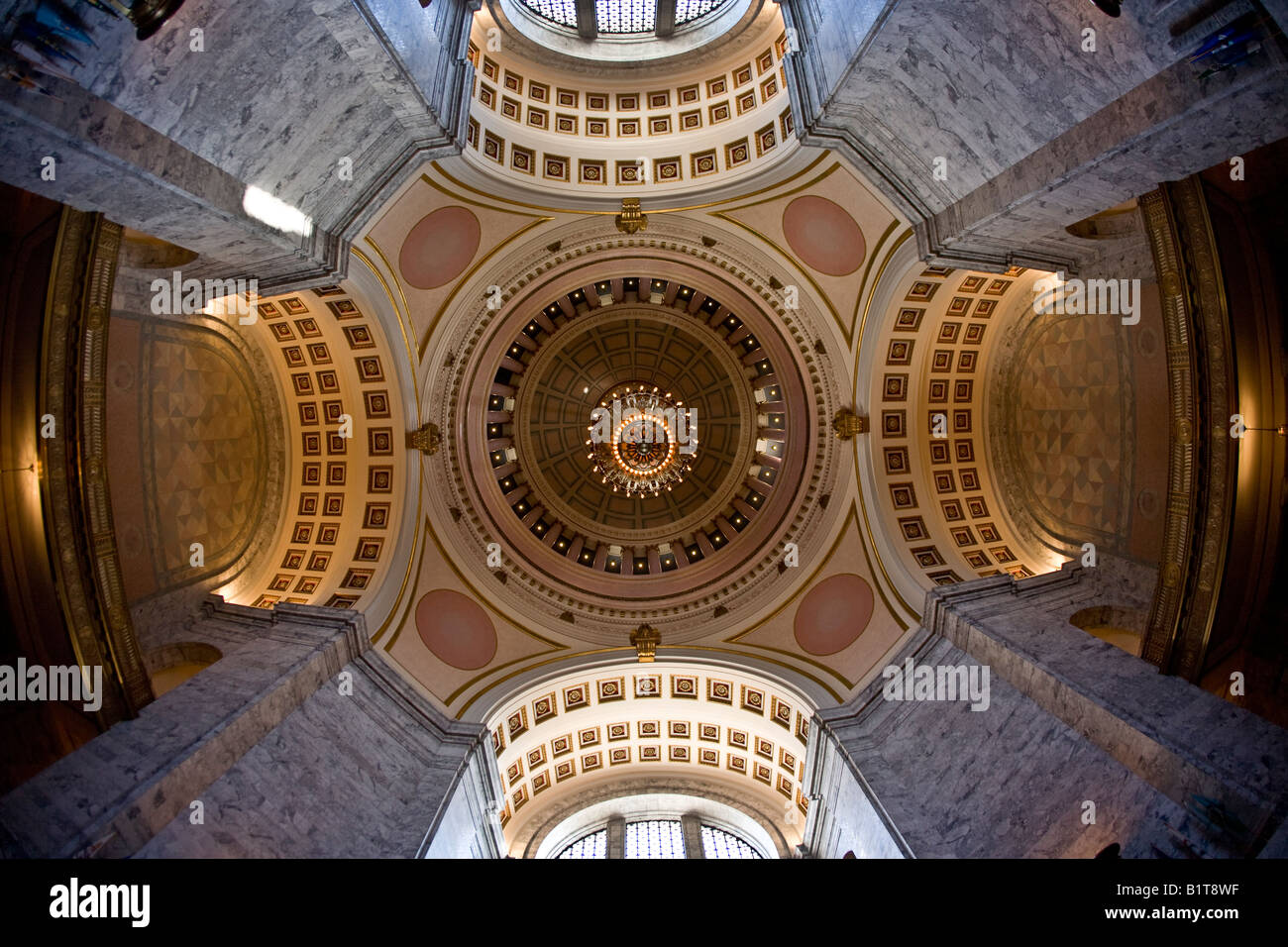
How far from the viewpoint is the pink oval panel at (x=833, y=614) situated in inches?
679

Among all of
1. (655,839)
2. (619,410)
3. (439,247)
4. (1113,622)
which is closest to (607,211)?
(439,247)

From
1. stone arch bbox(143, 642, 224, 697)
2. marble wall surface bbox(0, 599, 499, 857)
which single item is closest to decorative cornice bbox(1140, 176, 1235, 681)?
marble wall surface bbox(0, 599, 499, 857)

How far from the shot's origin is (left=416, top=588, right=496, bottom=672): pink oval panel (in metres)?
17.2

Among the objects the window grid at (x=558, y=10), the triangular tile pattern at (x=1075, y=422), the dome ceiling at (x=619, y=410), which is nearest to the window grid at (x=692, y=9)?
the window grid at (x=558, y=10)

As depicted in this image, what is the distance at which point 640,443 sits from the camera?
2327 cm

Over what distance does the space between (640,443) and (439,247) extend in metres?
9.42

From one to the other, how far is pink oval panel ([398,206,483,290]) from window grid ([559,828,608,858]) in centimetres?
1644

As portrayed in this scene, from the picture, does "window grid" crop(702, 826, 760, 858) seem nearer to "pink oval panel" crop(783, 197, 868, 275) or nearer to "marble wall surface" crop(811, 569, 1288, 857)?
"marble wall surface" crop(811, 569, 1288, 857)

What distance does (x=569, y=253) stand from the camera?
18.2 m

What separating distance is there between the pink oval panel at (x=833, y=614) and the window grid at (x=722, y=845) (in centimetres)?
666

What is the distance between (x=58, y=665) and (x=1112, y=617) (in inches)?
738

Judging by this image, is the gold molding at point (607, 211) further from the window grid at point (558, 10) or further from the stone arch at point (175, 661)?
the stone arch at point (175, 661)

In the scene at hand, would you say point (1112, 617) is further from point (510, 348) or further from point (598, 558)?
point (510, 348)
